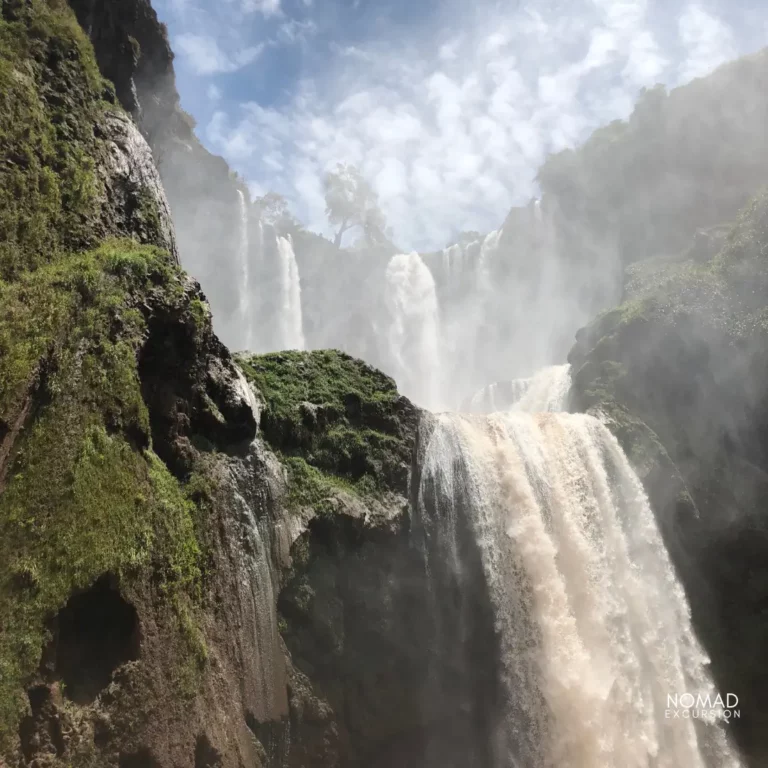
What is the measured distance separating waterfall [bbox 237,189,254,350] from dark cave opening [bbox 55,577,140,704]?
32.2 meters

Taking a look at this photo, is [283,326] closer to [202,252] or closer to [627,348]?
[202,252]

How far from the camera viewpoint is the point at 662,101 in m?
35.9

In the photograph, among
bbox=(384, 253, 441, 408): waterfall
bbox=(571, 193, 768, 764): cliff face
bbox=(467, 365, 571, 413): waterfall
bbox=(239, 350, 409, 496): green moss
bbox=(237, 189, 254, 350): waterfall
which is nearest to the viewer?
bbox=(239, 350, 409, 496): green moss

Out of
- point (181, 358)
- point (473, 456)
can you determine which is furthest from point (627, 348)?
point (181, 358)

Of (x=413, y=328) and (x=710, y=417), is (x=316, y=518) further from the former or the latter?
(x=413, y=328)

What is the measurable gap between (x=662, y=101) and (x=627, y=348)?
2256cm

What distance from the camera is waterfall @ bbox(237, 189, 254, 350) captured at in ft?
126

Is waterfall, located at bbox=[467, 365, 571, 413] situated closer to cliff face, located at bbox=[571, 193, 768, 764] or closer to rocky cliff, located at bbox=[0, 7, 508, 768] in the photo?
cliff face, located at bbox=[571, 193, 768, 764]

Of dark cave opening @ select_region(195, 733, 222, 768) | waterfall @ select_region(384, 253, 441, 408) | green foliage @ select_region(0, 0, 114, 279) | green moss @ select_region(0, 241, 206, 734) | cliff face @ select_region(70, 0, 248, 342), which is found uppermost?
cliff face @ select_region(70, 0, 248, 342)

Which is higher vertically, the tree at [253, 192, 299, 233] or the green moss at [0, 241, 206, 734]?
the tree at [253, 192, 299, 233]

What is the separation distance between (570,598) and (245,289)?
3131cm

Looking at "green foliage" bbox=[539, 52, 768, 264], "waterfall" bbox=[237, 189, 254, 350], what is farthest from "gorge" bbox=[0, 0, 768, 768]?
"waterfall" bbox=[237, 189, 254, 350]

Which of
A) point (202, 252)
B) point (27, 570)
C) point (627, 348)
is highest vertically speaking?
point (202, 252)

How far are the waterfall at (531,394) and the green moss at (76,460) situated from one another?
1970cm
